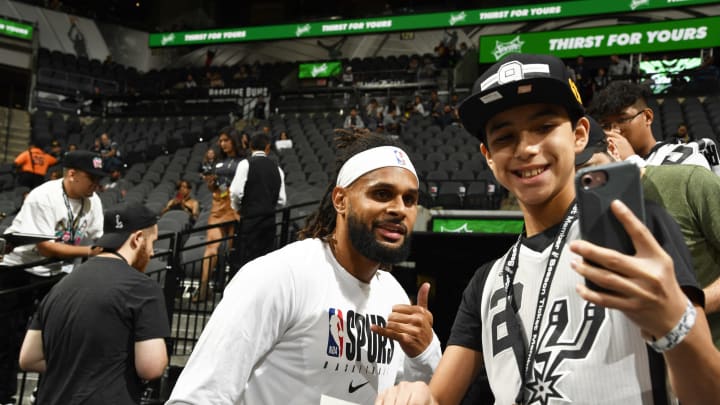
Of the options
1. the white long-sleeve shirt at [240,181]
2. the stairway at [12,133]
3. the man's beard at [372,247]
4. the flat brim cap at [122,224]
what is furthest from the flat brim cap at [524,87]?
the stairway at [12,133]

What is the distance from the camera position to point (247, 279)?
7.13 ft

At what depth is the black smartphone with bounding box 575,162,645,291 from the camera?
964 mm

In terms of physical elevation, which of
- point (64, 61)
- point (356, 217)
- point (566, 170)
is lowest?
point (356, 217)

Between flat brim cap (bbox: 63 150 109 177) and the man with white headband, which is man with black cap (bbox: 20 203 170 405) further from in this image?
flat brim cap (bbox: 63 150 109 177)

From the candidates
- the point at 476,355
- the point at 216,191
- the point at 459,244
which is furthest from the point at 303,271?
the point at 216,191

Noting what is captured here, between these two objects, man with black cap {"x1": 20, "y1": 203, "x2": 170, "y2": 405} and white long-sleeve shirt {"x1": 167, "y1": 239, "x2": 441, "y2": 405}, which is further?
man with black cap {"x1": 20, "y1": 203, "x2": 170, "y2": 405}

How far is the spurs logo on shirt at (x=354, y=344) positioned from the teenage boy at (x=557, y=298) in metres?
0.67

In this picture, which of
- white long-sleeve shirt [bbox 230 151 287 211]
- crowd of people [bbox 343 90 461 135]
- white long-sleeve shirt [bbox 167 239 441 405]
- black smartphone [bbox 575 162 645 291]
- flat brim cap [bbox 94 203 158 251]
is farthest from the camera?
crowd of people [bbox 343 90 461 135]

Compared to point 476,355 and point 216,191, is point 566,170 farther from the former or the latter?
point 216,191

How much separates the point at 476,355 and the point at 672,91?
15.6m

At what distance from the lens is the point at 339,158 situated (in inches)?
108

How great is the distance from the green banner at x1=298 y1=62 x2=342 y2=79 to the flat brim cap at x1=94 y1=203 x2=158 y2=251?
1999 centimetres

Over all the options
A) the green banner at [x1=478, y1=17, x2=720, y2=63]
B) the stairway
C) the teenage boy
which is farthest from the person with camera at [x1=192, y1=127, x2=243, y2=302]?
the stairway

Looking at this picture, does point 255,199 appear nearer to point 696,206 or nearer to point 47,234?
point 47,234
